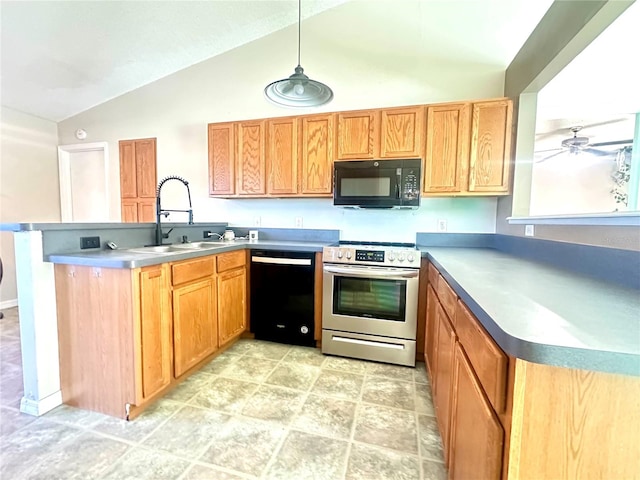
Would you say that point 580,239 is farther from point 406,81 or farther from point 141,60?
point 141,60

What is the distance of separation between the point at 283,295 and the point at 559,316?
85.3 inches

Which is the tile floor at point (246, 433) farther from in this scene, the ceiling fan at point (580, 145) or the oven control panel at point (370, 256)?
the ceiling fan at point (580, 145)

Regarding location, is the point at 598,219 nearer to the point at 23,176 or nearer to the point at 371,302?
the point at 371,302

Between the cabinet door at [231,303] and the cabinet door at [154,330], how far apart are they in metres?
0.57

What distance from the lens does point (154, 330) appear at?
1.73 meters

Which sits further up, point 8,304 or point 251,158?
point 251,158

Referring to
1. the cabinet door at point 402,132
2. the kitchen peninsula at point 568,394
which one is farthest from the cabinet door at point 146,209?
the kitchen peninsula at point 568,394

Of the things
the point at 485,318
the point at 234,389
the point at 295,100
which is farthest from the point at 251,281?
the point at 485,318

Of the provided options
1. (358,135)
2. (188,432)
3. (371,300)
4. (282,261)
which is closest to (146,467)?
(188,432)

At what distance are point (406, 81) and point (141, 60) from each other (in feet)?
9.57

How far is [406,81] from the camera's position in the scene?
287 cm

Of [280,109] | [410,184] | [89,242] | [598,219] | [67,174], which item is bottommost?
[89,242]

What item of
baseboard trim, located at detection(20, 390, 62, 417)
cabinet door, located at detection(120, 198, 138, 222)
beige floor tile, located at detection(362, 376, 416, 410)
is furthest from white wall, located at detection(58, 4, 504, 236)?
baseboard trim, located at detection(20, 390, 62, 417)

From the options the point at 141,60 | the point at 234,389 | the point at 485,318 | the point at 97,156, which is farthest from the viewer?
the point at 97,156
